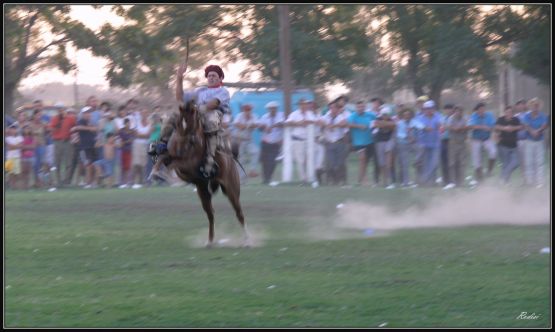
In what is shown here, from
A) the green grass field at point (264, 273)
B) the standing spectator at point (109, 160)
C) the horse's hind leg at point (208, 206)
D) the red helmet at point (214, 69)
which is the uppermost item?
the red helmet at point (214, 69)

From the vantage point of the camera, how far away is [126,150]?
24.6 meters

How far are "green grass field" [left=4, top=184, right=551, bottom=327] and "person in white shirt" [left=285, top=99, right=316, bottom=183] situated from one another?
6.40 metres

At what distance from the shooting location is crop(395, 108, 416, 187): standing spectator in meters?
24.2

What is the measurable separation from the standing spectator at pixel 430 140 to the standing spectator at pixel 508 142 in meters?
1.48

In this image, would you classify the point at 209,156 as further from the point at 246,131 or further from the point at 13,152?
the point at 13,152

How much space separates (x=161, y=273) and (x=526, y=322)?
4380mm

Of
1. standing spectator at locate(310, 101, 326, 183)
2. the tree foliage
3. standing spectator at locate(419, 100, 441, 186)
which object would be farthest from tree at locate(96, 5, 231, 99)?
standing spectator at locate(419, 100, 441, 186)

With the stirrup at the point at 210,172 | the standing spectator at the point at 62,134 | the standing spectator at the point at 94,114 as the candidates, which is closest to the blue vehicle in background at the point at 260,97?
the standing spectator at the point at 94,114

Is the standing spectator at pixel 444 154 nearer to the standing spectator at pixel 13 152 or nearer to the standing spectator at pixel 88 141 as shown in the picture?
the standing spectator at pixel 88 141

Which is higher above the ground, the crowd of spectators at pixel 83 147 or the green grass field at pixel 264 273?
the crowd of spectators at pixel 83 147

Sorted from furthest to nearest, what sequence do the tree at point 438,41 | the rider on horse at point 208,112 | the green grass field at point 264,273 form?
the tree at point 438,41, the rider on horse at point 208,112, the green grass field at point 264,273

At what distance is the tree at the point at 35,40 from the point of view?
30141 mm

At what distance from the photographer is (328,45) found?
33938 millimetres

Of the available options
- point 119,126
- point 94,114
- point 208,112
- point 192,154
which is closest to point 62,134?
point 94,114
